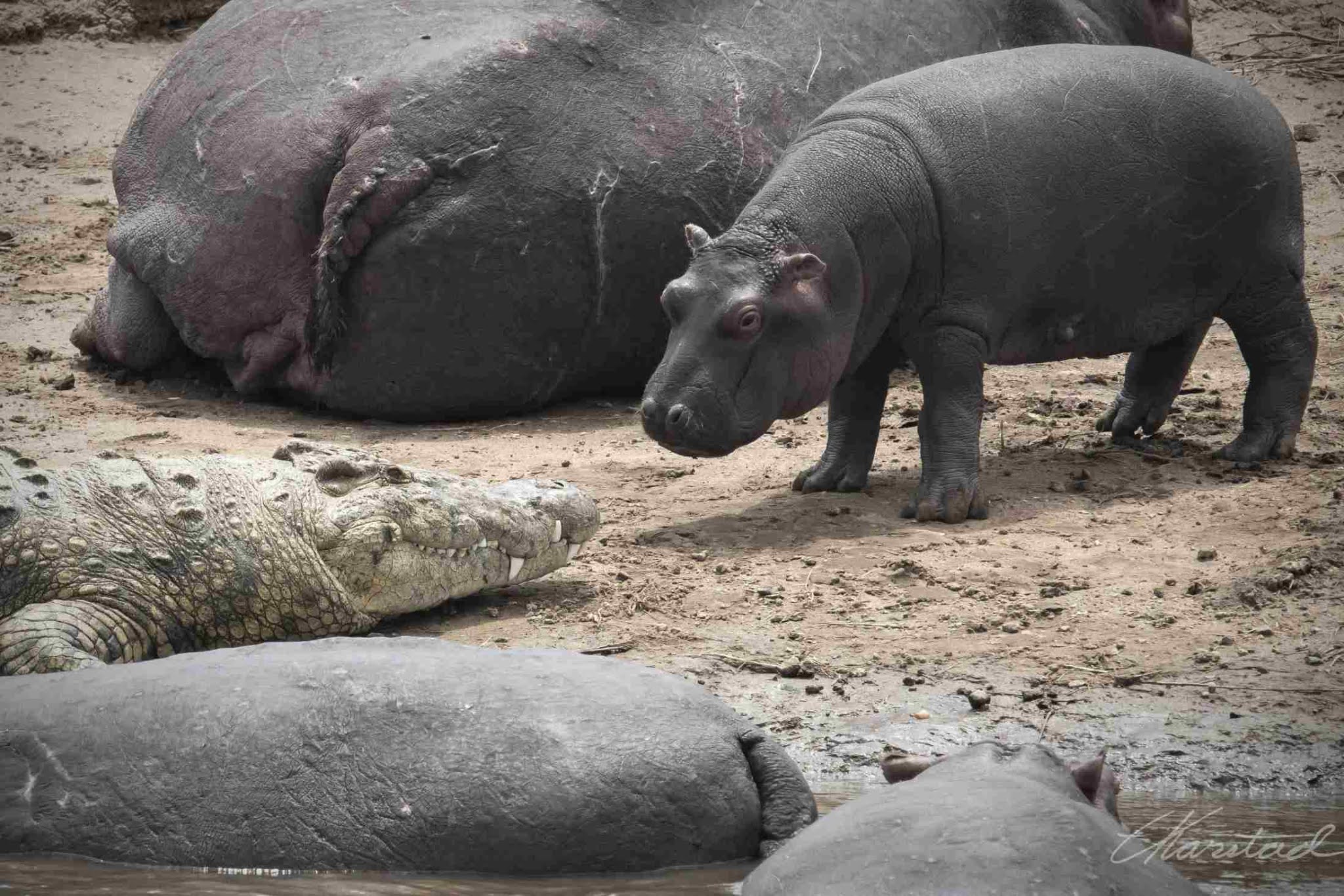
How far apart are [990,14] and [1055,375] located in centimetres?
186

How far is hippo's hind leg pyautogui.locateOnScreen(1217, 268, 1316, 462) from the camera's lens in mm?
6605

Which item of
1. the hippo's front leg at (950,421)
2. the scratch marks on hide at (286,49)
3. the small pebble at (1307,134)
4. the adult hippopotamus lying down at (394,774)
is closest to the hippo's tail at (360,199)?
the scratch marks on hide at (286,49)

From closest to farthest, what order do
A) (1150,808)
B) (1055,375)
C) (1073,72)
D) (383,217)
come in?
(1150,808)
(1073,72)
(383,217)
(1055,375)

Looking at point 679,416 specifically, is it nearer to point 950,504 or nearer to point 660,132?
point 950,504

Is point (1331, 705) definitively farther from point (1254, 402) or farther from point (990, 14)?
point (990, 14)

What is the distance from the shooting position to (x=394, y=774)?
3.33m

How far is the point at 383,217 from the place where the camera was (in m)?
7.32

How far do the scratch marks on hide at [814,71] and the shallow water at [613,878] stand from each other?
16.6 feet

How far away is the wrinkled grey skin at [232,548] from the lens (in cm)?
448

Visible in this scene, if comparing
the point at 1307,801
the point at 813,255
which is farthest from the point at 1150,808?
the point at 813,255

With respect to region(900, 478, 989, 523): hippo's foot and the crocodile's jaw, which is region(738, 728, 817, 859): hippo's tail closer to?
the crocodile's jaw

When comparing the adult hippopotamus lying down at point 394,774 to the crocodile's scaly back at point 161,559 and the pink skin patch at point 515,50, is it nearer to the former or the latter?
the crocodile's scaly back at point 161,559

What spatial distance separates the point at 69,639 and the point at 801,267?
265cm

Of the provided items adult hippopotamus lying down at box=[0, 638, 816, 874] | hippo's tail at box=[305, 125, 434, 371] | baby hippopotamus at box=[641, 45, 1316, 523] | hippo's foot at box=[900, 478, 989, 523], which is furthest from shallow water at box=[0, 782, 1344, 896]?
hippo's tail at box=[305, 125, 434, 371]
